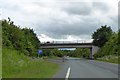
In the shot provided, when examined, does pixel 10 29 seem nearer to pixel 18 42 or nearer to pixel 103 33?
pixel 18 42

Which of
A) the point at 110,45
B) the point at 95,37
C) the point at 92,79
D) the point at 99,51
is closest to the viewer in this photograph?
the point at 92,79

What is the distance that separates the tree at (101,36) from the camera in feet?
444

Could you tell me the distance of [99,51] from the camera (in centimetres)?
12925

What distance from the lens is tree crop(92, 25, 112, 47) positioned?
444 ft

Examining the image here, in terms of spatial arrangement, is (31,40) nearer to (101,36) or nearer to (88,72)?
(101,36)

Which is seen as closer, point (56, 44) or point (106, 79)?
point (106, 79)

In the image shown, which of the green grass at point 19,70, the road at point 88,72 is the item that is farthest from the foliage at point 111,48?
the green grass at point 19,70

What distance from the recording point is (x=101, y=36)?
139875mm

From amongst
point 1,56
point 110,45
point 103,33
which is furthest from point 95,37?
point 1,56

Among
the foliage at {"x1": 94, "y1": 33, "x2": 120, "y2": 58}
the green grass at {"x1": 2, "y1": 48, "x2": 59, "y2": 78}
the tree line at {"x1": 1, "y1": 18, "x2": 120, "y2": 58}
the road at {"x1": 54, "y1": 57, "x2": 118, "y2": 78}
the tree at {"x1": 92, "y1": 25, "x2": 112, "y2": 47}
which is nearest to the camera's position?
the green grass at {"x1": 2, "y1": 48, "x2": 59, "y2": 78}

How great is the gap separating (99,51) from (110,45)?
12.9 meters

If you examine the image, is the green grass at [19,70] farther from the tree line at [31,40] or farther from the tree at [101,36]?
the tree at [101,36]

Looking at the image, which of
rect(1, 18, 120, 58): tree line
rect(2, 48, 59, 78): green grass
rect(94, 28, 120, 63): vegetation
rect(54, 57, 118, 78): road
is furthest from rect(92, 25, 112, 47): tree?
rect(2, 48, 59, 78): green grass

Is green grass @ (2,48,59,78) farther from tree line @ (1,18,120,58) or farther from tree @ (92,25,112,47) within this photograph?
tree @ (92,25,112,47)
